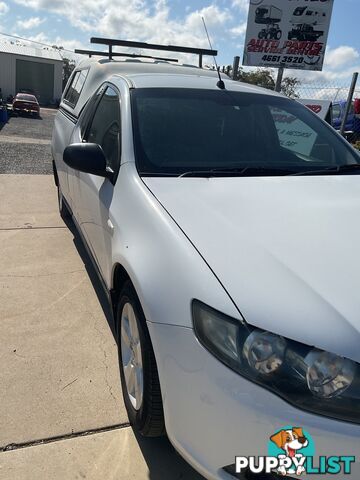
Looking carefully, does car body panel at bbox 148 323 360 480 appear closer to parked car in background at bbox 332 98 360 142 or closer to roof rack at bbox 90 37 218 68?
roof rack at bbox 90 37 218 68

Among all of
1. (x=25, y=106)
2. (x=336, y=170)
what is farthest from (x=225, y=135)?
(x=25, y=106)

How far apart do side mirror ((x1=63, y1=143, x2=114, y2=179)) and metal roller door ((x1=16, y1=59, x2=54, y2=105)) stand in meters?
44.7

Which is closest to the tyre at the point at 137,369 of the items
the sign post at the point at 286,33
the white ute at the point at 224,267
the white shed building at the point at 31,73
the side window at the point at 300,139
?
the white ute at the point at 224,267

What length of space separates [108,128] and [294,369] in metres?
2.32

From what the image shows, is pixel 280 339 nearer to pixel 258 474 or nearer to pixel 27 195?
pixel 258 474

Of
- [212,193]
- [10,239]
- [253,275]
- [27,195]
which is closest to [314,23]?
[27,195]

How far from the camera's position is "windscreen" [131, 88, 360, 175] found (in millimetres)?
2766

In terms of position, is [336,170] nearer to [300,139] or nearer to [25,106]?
[300,139]

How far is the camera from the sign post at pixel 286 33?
9055 millimetres

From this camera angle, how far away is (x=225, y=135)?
9.87 ft

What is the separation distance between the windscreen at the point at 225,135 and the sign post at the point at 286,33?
6.10m

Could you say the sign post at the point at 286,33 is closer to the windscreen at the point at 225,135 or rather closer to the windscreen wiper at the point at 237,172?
the windscreen at the point at 225,135

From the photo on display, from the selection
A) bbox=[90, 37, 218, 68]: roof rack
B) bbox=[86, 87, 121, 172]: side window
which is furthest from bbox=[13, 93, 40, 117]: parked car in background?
bbox=[86, 87, 121, 172]: side window

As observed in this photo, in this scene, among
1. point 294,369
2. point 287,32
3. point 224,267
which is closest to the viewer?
point 294,369
